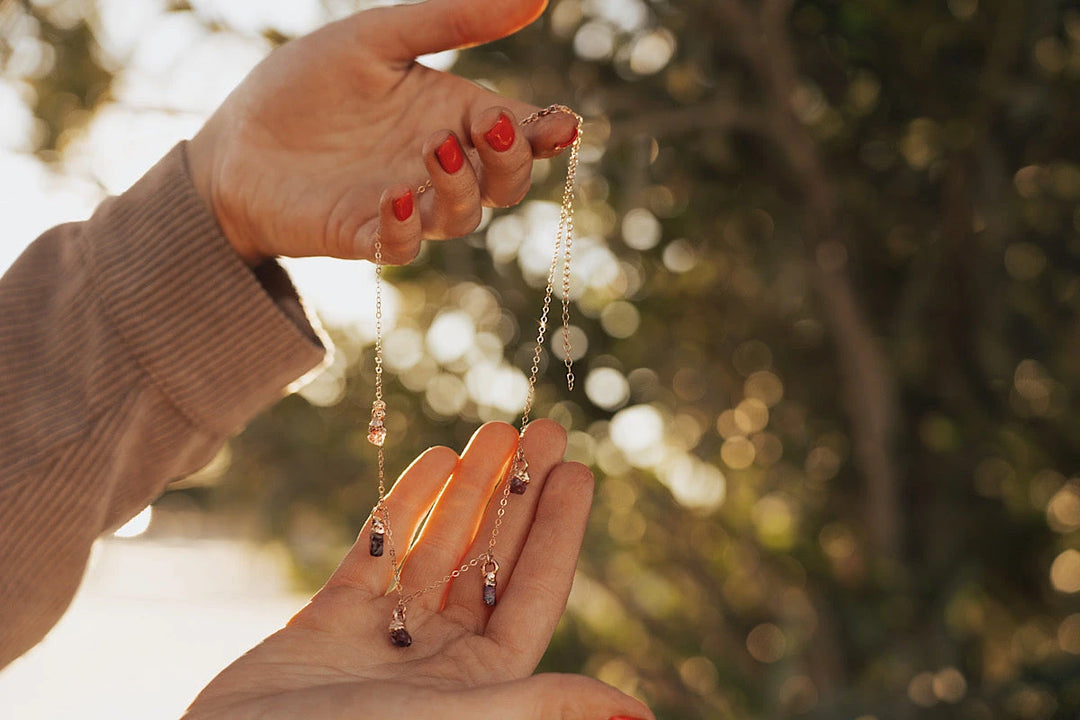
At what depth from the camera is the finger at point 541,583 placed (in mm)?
1214

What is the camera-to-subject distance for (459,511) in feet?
4.44

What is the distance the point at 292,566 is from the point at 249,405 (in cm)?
309

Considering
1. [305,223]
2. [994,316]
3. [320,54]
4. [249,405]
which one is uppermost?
[320,54]

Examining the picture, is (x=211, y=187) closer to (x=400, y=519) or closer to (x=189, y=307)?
(x=189, y=307)

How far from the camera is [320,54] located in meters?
1.34

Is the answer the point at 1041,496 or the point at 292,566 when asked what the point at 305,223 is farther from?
the point at 292,566

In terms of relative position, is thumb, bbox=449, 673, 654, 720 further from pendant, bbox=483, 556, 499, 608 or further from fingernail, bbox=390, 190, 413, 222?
fingernail, bbox=390, 190, 413, 222

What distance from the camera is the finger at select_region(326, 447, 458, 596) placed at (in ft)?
4.29

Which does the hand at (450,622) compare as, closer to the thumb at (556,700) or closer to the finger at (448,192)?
the thumb at (556,700)

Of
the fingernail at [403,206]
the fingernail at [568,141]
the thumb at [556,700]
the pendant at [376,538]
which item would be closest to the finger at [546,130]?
the fingernail at [568,141]

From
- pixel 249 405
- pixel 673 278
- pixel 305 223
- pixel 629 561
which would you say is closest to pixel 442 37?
pixel 305 223

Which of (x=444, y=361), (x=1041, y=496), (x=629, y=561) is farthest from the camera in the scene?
(x=629, y=561)

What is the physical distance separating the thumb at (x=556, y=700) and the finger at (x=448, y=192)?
1.79 feet

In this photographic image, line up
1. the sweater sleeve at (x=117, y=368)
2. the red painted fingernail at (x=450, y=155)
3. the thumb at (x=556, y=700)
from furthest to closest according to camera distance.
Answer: the sweater sleeve at (x=117, y=368) → the red painted fingernail at (x=450, y=155) → the thumb at (x=556, y=700)
